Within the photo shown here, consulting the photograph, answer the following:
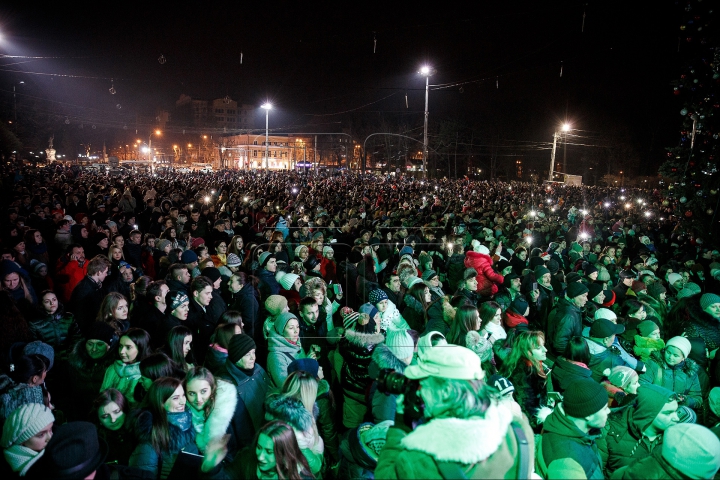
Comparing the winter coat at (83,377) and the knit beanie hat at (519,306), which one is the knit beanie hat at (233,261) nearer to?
the winter coat at (83,377)

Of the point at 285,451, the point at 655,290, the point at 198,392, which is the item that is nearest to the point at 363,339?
the point at 198,392

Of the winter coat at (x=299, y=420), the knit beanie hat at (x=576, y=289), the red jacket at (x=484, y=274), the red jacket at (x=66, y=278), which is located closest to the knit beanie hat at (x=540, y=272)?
the red jacket at (x=484, y=274)

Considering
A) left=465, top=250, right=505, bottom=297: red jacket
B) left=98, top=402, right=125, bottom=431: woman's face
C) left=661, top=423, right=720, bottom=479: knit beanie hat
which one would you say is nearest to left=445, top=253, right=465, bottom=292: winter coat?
left=465, top=250, right=505, bottom=297: red jacket

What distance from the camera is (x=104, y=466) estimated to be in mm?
2109

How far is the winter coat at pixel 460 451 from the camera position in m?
1.52

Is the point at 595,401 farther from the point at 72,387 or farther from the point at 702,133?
the point at 702,133

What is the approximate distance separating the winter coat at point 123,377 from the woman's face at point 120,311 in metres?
0.95

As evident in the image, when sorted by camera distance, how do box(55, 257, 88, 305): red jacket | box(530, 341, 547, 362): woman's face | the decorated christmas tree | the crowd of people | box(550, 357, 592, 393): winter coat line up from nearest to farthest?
the crowd of people
box(550, 357, 592, 393): winter coat
box(530, 341, 547, 362): woman's face
box(55, 257, 88, 305): red jacket
the decorated christmas tree

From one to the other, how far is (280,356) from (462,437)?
98.5 inches

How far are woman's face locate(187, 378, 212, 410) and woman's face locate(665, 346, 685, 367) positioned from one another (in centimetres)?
380

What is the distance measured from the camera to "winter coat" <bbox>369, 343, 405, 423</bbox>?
9.95 feet

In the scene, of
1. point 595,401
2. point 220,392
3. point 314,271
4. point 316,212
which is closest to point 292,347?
point 220,392

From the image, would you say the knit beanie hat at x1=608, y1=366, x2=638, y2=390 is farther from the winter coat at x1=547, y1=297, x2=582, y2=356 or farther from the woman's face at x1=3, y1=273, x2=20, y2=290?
the woman's face at x1=3, y1=273, x2=20, y2=290

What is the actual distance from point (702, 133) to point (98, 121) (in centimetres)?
7909
